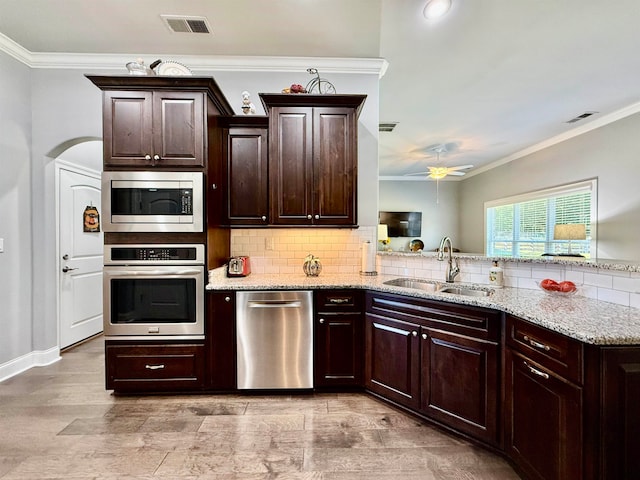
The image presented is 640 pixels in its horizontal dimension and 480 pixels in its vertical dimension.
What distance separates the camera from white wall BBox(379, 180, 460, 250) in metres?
8.04

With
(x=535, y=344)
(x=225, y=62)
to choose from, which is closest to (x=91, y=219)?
(x=225, y=62)

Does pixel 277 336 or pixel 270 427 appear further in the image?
pixel 277 336

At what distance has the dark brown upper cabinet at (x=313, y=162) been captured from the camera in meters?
2.62

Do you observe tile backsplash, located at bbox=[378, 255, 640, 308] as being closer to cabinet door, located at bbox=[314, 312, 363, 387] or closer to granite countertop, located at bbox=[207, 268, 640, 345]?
granite countertop, located at bbox=[207, 268, 640, 345]

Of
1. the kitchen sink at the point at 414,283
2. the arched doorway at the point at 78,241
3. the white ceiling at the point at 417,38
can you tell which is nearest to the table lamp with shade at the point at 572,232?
the white ceiling at the point at 417,38

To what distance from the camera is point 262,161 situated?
272cm

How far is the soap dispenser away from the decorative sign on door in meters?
4.39

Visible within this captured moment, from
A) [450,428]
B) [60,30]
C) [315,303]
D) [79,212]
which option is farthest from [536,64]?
[79,212]

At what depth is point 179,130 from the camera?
2334mm

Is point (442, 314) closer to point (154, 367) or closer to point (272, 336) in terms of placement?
point (272, 336)

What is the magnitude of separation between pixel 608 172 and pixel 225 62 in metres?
5.29

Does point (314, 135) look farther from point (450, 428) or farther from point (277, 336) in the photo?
point (450, 428)

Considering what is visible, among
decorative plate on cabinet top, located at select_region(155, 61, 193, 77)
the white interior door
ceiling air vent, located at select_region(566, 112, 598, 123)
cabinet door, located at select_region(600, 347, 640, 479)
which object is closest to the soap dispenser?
cabinet door, located at select_region(600, 347, 640, 479)

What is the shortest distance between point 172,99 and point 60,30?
134cm
